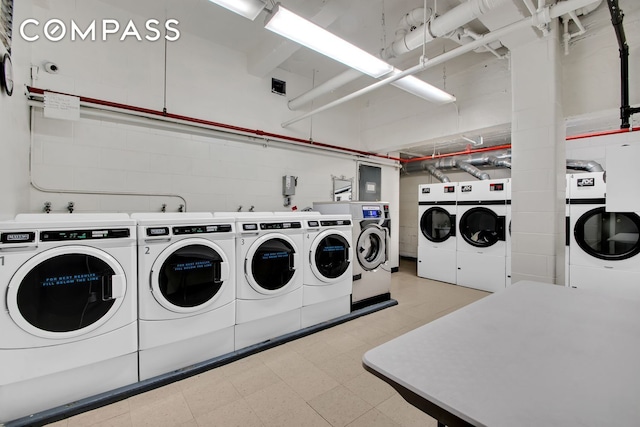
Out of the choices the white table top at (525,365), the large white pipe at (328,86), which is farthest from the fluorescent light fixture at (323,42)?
the white table top at (525,365)

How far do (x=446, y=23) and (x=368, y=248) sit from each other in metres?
2.52

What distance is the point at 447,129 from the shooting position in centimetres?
419

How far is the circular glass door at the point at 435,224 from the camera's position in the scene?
497 centimetres

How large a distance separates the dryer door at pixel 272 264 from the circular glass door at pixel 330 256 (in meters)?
0.24

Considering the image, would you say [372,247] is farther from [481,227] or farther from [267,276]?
[481,227]

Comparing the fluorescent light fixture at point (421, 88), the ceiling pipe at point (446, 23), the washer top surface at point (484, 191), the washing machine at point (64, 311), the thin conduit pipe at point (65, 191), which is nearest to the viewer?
the washing machine at point (64, 311)

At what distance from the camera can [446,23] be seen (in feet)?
7.68

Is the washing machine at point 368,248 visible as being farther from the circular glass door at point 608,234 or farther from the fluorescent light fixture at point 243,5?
the circular glass door at point 608,234

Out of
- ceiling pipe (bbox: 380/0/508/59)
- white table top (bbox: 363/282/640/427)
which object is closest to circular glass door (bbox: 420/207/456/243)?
ceiling pipe (bbox: 380/0/508/59)

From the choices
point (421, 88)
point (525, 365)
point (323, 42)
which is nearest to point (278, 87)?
point (323, 42)

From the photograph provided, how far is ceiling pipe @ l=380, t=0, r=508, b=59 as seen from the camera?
212 centimetres

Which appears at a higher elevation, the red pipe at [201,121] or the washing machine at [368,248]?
the red pipe at [201,121]

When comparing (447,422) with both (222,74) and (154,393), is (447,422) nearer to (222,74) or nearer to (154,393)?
(154,393)

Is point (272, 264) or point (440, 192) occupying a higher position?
point (440, 192)
